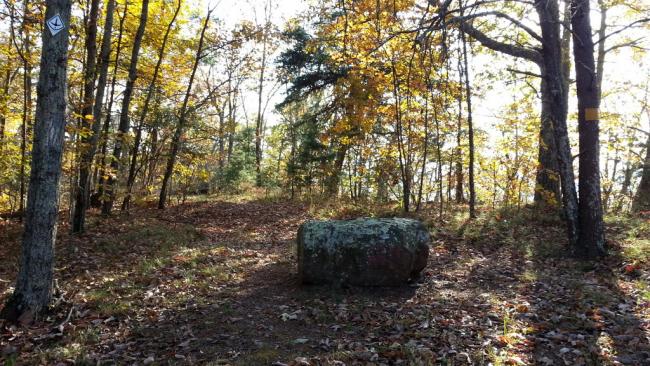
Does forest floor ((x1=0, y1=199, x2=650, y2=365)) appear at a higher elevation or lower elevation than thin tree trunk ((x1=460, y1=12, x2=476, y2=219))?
lower

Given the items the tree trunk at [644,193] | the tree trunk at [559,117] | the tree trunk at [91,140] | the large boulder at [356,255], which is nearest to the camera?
the large boulder at [356,255]

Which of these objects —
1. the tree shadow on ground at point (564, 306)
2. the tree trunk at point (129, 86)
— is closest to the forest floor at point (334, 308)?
the tree shadow on ground at point (564, 306)

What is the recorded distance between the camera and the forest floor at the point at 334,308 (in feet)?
15.0

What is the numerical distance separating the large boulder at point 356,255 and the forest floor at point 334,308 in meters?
0.23

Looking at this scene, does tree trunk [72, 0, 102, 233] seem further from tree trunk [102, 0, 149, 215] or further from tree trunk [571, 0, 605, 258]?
tree trunk [571, 0, 605, 258]

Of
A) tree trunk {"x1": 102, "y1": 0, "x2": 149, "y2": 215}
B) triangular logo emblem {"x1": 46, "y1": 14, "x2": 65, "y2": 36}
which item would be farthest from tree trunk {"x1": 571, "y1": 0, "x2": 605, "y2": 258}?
tree trunk {"x1": 102, "y1": 0, "x2": 149, "y2": 215}

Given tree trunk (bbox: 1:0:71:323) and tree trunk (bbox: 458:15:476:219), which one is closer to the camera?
tree trunk (bbox: 1:0:71:323)

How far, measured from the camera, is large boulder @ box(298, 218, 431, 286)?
679 cm

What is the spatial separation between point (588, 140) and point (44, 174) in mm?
9014

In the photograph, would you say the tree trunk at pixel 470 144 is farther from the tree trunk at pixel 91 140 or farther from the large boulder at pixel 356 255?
the tree trunk at pixel 91 140

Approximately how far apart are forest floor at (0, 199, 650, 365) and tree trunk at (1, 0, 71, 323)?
1.29 feet

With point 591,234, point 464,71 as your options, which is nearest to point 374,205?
point 464,71

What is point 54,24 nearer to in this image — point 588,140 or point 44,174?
point 44,174

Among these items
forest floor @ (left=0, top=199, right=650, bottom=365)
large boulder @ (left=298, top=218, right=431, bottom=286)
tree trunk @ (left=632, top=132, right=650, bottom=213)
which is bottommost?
forest floor @ (left=0, top=199, right=650, bottom=365)
